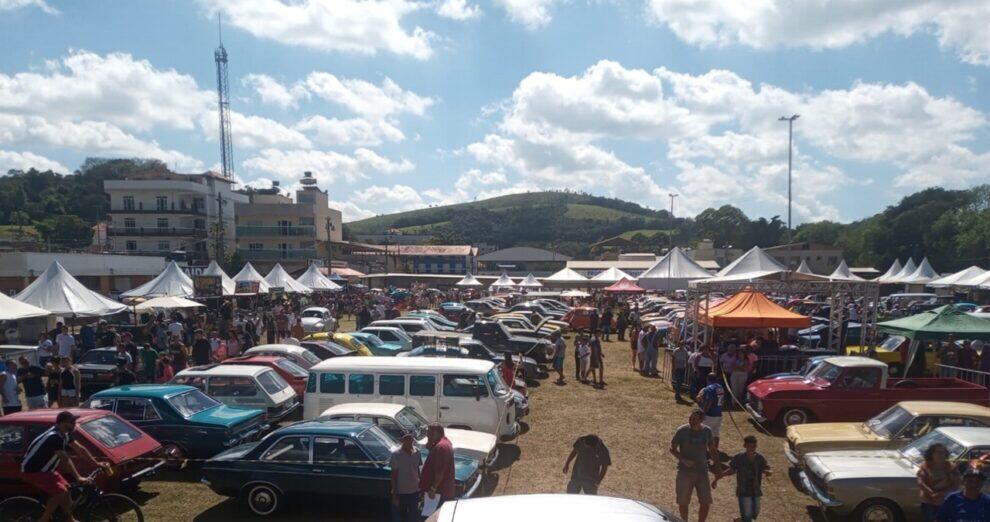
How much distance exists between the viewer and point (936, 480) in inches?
263

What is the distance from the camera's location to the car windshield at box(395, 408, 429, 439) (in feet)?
30.3

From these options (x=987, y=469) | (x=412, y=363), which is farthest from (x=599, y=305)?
(x=987, y=469)

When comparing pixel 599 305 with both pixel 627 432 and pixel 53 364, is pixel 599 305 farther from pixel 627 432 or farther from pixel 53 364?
pixel 53 364

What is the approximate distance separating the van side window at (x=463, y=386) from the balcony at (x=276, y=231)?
182 ft

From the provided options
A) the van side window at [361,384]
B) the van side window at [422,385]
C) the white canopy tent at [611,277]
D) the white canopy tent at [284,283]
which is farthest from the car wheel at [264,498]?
the white canopy tent at [611,277]

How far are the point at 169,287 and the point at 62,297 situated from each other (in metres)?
6.71

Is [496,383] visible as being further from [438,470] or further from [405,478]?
[405,478]

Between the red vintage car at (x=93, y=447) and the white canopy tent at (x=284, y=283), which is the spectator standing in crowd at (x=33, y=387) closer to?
the red vintage car at (x=93, y=447)

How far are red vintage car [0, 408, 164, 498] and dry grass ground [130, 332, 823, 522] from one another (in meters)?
0.69

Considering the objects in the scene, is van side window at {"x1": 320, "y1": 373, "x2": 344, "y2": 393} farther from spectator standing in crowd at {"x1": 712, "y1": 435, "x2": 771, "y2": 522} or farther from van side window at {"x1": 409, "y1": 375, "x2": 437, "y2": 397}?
spectator standing in crowd at {"x1": 712, "y1": 435, "x2": 771, "y2": 522}

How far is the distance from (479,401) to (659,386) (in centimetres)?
825

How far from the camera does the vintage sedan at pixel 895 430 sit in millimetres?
9352

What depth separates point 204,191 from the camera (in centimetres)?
6175

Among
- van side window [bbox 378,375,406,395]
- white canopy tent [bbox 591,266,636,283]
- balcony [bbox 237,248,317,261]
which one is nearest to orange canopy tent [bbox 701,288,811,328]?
van side window [bbox 378,375,406,395]
